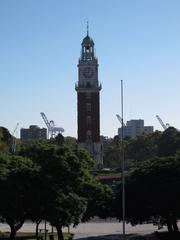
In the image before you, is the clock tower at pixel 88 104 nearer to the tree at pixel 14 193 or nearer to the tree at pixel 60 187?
the tree at pixel 60 187

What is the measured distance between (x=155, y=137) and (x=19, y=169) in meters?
98.1

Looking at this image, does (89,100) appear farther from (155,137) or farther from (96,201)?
(96,201)

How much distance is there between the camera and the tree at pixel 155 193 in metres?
46.3

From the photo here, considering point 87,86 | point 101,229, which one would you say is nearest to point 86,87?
point 87,86

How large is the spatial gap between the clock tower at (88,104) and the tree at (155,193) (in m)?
59.3

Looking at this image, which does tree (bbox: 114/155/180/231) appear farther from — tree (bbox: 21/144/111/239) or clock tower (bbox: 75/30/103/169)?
clock tower (bbox: 75/30/103/169)

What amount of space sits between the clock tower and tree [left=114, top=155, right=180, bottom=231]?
5929 cm

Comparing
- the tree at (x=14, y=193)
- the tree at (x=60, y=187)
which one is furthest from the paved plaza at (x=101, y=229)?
the tree at (x=14, y=193)

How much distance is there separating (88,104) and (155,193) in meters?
63.5

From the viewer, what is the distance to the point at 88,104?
110 meters

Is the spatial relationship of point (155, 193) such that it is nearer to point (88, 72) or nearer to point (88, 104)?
point (88, 104)

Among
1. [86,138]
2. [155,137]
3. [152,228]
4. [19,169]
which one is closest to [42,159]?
[19,169]

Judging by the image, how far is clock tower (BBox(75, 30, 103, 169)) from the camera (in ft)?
359

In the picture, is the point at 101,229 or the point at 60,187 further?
the point at 101,229
